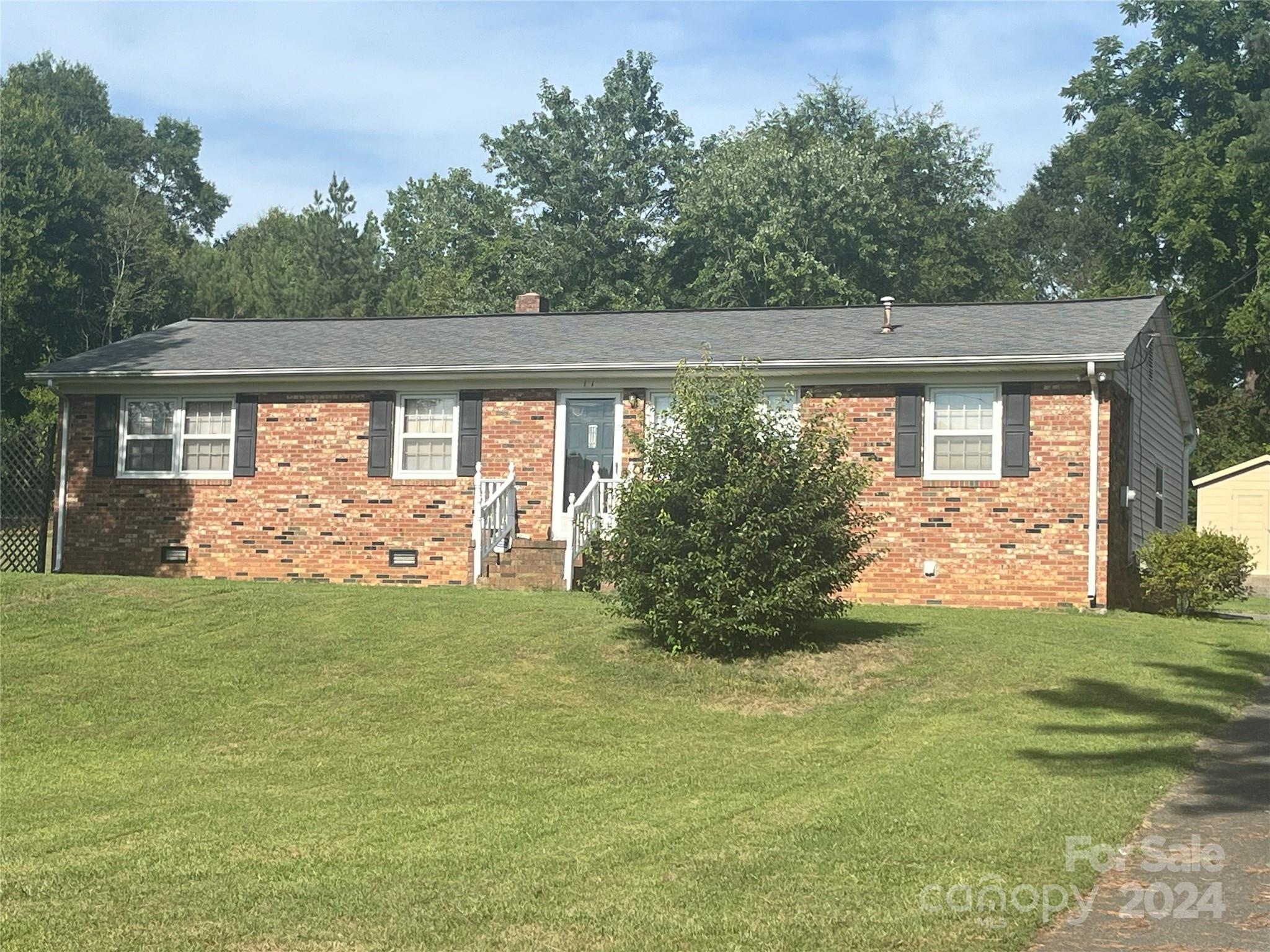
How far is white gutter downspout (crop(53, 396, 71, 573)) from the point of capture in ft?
69.4

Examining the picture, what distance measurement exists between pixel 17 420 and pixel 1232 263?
31.9 m

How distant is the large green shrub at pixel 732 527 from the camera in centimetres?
1248

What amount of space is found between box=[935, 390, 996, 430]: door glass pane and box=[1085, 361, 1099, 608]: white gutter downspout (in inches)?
47.6

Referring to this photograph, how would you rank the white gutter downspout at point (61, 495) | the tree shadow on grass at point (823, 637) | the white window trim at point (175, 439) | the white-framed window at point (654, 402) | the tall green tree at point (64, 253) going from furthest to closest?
the tall green tree at point (64, 253), the white gutter downspout at point (61, 495), the white window trim at point (175, 439), the white-framed window at point (654, 402), the tree shadow on grass at point (823, 637)

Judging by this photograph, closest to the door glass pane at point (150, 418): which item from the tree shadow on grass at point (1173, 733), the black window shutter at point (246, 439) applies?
the black window shutter at point (246, 439)

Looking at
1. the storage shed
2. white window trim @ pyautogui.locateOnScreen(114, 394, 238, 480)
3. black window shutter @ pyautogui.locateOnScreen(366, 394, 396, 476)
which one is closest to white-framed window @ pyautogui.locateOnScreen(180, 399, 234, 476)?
white window trim @ pyautogui.locateOnScreen(114, 394, 238, 480)

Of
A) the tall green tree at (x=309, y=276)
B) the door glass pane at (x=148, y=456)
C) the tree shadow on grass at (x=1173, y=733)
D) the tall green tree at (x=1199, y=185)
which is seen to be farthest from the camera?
the tall green tree at (x=309, y=276)

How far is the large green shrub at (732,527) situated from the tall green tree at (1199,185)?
26.4 m

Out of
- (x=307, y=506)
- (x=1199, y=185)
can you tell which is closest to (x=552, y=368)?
(x=307, y=506)

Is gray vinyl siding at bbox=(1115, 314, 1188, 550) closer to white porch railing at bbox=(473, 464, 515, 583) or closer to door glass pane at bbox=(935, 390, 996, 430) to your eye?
door glass pane at bbox=(935, 390, 996, 430)

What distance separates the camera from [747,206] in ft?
130

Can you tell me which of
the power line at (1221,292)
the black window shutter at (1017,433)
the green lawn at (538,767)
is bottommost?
the green lawn at (538,767)

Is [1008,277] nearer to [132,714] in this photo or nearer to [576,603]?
[576,603]

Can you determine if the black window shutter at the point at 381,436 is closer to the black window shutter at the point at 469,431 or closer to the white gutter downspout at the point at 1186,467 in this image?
the black window shutter at the point at 469,431
